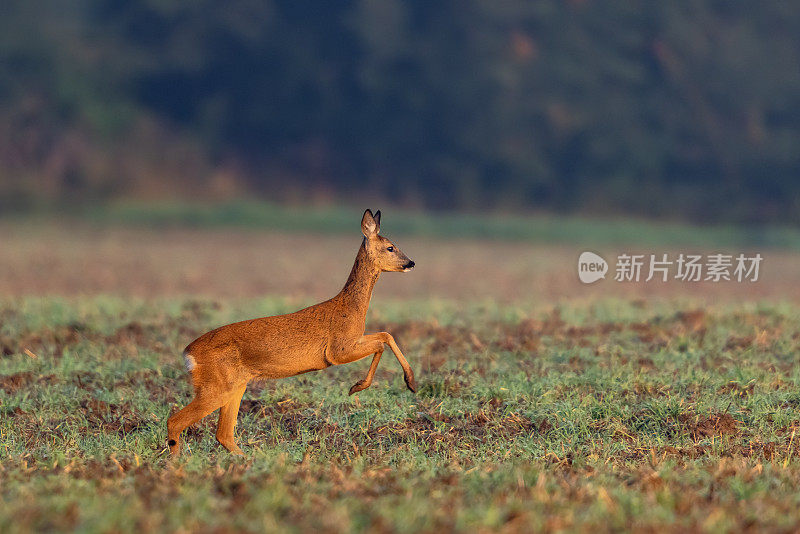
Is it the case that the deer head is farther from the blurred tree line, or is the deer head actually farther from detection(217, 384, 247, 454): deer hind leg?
the blurred tree line

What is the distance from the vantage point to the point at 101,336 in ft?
51.2

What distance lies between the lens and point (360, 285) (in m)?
10.4

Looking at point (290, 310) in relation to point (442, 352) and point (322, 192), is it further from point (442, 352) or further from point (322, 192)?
point (322, 192)

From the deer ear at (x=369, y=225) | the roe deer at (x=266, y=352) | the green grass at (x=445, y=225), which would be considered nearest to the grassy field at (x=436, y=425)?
the roe deer at (x=266, y=352)

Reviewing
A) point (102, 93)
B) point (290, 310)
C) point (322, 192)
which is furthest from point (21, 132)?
point (290, 310)

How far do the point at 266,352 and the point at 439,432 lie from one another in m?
1.95

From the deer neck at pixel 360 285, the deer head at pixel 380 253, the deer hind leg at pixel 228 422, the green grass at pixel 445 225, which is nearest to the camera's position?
the deer hind leg at pixel 228 422

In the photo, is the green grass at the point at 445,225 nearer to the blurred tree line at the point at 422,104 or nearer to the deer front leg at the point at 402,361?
the blurred tree line at the point at 422,104

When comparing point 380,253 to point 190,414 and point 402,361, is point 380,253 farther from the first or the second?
point 190,414

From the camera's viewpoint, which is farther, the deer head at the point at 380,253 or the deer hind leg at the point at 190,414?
the deer head at the point at 380,253

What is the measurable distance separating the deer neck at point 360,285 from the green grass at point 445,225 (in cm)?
4709

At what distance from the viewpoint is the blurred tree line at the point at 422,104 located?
314ft

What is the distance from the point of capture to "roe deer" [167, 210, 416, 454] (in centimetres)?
963

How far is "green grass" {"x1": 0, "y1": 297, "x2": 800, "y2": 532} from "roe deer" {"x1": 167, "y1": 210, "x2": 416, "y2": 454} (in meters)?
0.41
